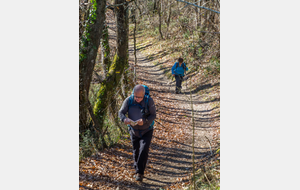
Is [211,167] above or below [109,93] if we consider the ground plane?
below

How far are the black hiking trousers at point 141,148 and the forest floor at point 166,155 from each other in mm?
429

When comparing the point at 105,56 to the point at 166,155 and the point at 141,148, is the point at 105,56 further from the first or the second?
the point at 141,148

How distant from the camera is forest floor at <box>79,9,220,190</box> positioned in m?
4.91

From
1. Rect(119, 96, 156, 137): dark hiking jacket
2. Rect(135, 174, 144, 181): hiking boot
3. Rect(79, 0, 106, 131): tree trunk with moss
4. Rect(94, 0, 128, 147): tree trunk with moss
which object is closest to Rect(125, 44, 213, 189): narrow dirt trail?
Rect(135, 174, 144, 181): hiking boot

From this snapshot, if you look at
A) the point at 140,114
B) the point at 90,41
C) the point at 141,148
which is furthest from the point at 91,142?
the point at 90,41

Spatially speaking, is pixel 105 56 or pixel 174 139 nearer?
pixel 174 139

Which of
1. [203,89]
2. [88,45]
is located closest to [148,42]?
[203,89]

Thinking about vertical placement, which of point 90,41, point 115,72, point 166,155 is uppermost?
point 90,41

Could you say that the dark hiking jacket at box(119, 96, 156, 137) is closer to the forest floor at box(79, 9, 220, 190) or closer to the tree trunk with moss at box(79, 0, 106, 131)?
the forest floor at box(79, 9, 220, 190)

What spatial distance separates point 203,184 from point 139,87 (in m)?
Result: 2.06

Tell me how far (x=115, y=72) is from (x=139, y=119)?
3.44 meters

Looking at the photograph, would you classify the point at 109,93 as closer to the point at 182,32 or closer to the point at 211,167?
the point at 211,167

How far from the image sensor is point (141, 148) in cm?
456

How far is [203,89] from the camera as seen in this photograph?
355 inches
